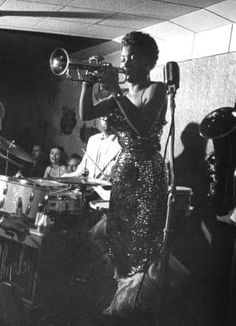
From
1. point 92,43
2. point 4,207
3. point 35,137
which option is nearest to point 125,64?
point 4,207

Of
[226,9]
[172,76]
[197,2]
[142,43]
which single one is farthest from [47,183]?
[226,9]

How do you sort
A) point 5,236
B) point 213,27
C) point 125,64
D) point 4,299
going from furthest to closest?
point 213,27
point 5,236
point 125,64
point 4,299

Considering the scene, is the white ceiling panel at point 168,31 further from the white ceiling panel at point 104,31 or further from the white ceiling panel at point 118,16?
the white ceiling panel at point 104,31

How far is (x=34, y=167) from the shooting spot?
31.2ft

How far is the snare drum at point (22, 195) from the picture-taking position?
4.24 metres

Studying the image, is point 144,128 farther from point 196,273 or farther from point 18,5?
point 18,5

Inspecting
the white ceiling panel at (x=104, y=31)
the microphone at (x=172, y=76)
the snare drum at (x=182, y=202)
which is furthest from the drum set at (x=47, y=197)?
the white ceiling panel at (x=104, y=31)

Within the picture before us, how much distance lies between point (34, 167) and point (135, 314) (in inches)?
258

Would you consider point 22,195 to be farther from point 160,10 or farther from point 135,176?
point 160,10

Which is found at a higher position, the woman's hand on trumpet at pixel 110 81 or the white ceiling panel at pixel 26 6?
the white ceiling panel at pixel 26 6

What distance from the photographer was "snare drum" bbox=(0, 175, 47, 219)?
167 inches

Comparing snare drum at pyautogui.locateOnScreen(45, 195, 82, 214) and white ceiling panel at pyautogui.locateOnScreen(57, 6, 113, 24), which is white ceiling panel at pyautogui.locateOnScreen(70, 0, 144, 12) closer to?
white ceiling panel at pyautogui.locateOnScreen(57, 6, 113, 24)

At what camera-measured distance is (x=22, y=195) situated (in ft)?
14.5

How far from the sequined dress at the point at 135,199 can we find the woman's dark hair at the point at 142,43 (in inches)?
20.6
